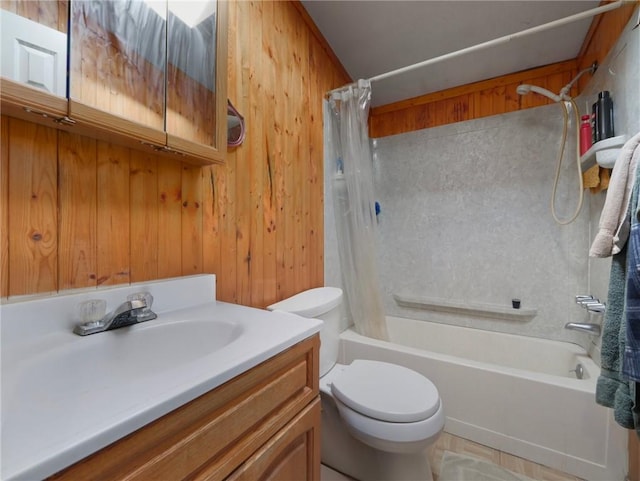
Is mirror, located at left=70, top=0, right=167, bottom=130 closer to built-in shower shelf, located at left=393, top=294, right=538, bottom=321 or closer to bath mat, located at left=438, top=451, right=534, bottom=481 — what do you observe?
bath mat, located at left=438, top=451, right=534, bottom=481

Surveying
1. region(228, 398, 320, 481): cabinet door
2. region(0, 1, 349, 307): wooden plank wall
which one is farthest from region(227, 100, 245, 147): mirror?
region(228, 398, 320, 481): cabinet door

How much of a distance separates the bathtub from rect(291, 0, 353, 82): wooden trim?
6.12ft

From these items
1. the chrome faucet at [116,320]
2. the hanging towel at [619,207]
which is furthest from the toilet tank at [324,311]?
the hanging towel at [619,207]

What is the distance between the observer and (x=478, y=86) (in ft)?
6.91

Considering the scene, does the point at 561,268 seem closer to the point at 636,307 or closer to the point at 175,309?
the point at 636,307

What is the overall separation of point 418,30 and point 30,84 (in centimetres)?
180

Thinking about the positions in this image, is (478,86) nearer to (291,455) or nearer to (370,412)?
(370,412)

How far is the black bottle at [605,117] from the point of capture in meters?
1.34

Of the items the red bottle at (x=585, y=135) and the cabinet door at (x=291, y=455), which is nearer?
the cabinet door at (x=291, y=455)

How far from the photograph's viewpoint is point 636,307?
761mm

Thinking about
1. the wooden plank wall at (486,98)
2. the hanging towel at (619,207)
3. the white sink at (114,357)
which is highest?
the wooden plank wall at (486,98)

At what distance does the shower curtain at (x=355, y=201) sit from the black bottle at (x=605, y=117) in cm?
115

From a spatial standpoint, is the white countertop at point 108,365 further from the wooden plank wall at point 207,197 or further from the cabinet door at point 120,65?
the cabinet door at point 120,65

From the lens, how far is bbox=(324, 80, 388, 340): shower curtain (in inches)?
68.2
